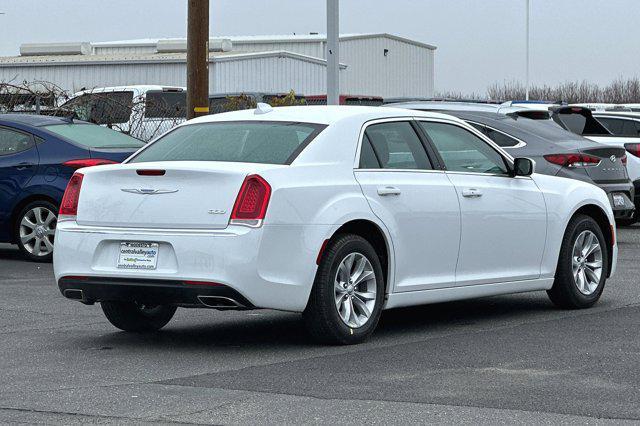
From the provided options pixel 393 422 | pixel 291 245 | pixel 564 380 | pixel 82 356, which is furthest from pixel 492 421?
pixel 82 356

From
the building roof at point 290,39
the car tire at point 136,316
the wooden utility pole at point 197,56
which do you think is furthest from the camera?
the building roof at point 290,39

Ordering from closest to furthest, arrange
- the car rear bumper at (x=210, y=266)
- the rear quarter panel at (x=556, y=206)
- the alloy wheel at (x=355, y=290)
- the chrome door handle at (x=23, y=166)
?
1. the car rear bumper at (x=210, y=266)
2. the alloy wheel at (x=355, y=290)
3. the rear quarter panel at (x=556, y=206)
4. the chrome door handle at (x=23, y=166)

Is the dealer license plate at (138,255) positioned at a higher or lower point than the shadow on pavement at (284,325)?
higher

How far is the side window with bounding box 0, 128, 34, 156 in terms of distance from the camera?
1562 centimetres

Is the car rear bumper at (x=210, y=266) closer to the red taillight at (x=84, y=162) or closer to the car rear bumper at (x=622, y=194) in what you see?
the red taillight at (x=84, y=162)

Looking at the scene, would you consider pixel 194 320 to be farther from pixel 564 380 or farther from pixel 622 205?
pixel 622 205

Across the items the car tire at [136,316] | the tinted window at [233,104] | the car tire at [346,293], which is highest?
the tinted window at [233,104]

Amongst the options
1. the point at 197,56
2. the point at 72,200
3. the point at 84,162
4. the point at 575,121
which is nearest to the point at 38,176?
the point at 84,162

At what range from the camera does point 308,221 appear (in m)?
8.80

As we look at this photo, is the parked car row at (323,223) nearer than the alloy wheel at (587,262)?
Yes

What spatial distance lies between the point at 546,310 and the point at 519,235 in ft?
3.11

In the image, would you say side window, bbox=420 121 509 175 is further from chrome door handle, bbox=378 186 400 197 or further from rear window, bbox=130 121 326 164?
rear window, bbox=130 121 326 164

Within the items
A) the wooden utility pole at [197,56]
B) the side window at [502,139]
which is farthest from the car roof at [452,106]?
the wooden utility pole at [197,56]

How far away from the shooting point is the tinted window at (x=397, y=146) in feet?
31.9
